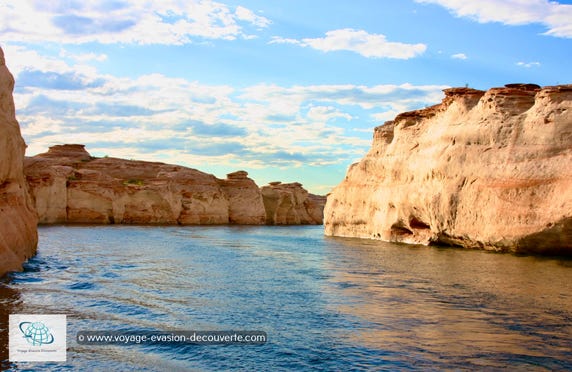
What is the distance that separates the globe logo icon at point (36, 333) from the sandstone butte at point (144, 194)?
148 feet

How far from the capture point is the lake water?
24.4 ft

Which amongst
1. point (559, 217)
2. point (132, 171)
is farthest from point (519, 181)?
point (132, 171)

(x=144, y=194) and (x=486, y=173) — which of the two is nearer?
(x=486, y=173)

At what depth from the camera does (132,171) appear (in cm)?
7619

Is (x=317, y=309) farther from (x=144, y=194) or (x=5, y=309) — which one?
(x=144, y=194)

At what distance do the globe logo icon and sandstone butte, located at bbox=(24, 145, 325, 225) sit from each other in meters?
45.0

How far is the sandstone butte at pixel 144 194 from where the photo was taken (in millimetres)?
53000

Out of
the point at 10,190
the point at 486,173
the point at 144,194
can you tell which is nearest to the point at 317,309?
the point at 10,190

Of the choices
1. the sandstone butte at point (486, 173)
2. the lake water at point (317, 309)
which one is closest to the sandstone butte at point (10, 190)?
the lake water at point (317, 309)

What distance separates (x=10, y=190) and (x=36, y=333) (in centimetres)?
742

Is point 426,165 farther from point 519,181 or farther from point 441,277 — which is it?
point 441,277

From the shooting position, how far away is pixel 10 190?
1447 cm

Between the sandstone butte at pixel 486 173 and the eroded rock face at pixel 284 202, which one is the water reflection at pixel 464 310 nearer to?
the sandstone butte at pixel 486 173

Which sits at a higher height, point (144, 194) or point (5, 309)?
point (144, 194)
